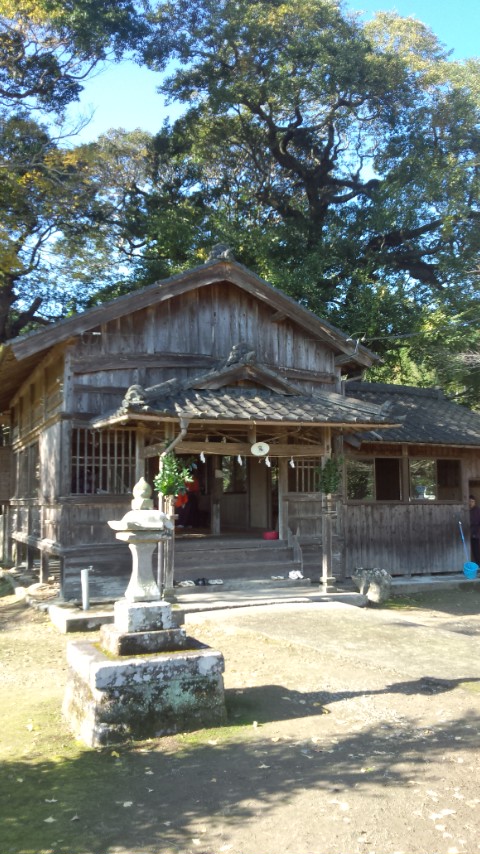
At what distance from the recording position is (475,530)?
16453 mm

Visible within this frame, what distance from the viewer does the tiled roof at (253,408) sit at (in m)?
10.9

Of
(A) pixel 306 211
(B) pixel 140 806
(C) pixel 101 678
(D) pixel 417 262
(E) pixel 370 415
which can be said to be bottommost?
(B) pixel 140 806

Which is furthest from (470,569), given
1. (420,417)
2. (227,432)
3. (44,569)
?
(44,569)

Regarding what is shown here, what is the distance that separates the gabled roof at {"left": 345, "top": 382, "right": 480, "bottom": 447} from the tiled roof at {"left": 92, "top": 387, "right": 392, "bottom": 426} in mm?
1622

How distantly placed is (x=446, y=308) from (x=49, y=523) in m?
14.2

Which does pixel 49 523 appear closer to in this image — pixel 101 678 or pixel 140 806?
pixel 101 678

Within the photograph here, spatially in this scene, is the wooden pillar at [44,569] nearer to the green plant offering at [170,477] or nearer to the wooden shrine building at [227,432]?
the wooden shrine building at [227,432]

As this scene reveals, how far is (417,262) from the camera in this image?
24484mm

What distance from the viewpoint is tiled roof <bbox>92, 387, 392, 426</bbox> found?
10.9 metres

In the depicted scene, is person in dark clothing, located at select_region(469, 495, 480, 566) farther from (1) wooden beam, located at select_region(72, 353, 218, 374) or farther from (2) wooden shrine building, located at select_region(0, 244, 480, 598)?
(1) wooden beam, located at select_region(72, 353, 218, 374)


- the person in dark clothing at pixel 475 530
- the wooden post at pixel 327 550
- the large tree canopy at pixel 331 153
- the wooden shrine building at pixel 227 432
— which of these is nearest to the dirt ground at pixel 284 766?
the wooden post at pixel 327 550

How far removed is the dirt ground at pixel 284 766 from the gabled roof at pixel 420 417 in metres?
7.41

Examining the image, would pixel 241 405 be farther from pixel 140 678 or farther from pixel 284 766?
pixel 284 766

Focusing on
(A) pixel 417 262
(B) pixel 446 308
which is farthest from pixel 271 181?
(B) pixel 446 308
